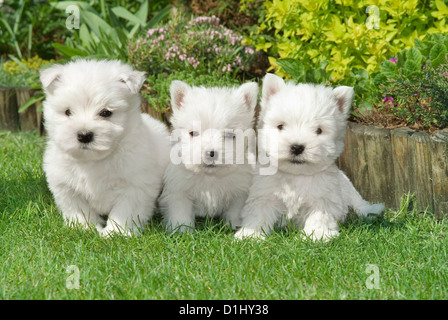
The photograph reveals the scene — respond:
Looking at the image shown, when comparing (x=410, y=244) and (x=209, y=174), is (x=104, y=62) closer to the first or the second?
(x=209, y=174)

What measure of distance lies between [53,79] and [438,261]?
119 inches

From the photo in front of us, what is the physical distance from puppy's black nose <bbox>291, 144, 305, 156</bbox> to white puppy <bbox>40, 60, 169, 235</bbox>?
1164 mm

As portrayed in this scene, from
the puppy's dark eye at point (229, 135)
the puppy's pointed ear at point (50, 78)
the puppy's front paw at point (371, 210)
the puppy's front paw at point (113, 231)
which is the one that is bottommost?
the puppy's front paw at point (113, 231)

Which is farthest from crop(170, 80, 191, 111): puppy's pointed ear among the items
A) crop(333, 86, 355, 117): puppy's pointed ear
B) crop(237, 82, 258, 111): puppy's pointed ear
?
crop(333, 86, 355, 117): puppy's pointed ear

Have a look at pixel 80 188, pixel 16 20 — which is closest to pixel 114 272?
pixel 80 188

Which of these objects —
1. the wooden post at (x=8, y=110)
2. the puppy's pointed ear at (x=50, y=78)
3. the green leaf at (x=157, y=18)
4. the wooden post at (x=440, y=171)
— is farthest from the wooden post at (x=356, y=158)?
the wooden post at (x=8, y=110)

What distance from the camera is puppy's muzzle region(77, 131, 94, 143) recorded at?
438 centimetres

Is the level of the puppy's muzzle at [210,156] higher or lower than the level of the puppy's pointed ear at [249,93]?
lower

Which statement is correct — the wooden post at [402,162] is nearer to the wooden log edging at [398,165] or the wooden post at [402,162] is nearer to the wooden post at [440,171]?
the wooden log edging at [398,165]

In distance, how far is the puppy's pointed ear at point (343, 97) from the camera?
4750 mm

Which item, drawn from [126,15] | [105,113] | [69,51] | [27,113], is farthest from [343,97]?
[27,113]

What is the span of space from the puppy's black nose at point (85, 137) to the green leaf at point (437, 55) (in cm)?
313

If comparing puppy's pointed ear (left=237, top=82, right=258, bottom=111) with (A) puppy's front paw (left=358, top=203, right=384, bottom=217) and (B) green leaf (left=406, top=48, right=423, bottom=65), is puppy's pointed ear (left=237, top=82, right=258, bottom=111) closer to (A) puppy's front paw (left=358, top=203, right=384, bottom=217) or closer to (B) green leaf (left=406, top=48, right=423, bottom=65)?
(A) puppy's front paw (left=358, top=203, right=384, bottom=217)

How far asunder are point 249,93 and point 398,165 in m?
1.48
